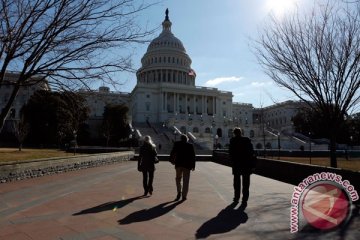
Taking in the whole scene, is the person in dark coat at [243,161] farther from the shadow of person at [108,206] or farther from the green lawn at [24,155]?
the green lawn at [24,155]

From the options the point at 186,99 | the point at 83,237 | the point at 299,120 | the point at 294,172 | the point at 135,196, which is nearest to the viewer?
the point at 83,237

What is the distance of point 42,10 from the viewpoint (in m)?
11.0

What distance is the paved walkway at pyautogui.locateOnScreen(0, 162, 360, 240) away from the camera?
622 centimetres

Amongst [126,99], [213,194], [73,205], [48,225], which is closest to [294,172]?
[213,194]

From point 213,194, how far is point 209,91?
101 metres

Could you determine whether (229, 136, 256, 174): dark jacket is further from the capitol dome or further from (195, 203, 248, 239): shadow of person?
the capitol dome

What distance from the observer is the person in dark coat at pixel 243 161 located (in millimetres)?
9617

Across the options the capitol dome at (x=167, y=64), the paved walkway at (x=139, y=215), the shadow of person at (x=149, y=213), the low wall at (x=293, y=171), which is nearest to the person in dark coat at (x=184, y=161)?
the paved walkway at (x=139, y=215)

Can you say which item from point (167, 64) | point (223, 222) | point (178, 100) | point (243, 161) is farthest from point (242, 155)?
point (167, 64)

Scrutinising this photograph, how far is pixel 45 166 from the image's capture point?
17250mm

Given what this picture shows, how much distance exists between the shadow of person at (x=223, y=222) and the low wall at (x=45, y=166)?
9714mm

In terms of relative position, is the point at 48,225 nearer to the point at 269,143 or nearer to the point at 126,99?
the point at 269,143

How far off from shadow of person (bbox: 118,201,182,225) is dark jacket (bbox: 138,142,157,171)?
1.75 metres

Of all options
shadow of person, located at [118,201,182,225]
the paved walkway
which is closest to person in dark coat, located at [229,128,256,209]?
the paved walkway
